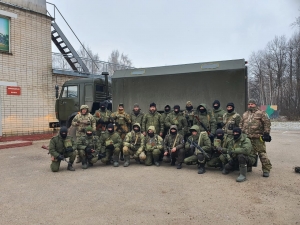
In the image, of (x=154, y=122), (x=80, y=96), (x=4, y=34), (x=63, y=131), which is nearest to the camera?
(x=63, y=131)

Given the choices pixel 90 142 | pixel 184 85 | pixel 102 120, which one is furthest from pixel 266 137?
pixel 102 120

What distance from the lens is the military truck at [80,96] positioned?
31.7ft

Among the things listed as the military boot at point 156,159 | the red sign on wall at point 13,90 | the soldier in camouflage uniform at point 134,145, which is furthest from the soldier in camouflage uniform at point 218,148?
the red sign on wall at point 13,90

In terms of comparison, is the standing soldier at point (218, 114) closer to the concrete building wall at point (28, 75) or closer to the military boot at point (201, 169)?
the military boot at point (201, 169)

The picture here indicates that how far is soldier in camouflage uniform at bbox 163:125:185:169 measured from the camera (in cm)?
636

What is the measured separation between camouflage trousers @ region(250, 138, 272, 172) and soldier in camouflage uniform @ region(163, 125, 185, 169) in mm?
1597

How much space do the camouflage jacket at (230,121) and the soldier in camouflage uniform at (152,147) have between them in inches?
64.7

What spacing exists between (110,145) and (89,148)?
53 cm

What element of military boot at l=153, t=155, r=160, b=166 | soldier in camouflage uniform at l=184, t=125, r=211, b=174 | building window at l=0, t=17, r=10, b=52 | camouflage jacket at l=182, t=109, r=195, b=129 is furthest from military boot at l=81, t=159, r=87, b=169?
building window at l=0, t=17, r=10, b=52

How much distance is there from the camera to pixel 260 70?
1740 inches

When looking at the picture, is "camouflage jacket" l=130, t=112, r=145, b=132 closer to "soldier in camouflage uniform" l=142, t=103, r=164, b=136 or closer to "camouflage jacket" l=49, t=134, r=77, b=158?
"soldier in camouflage uniform" l=142, t=103, r=164, b=136

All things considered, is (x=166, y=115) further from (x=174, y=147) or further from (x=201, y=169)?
(x=201, y=169)

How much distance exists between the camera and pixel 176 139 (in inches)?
261

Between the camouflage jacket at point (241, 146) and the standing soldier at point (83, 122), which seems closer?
the camouflage jacket at point (241, 146)
